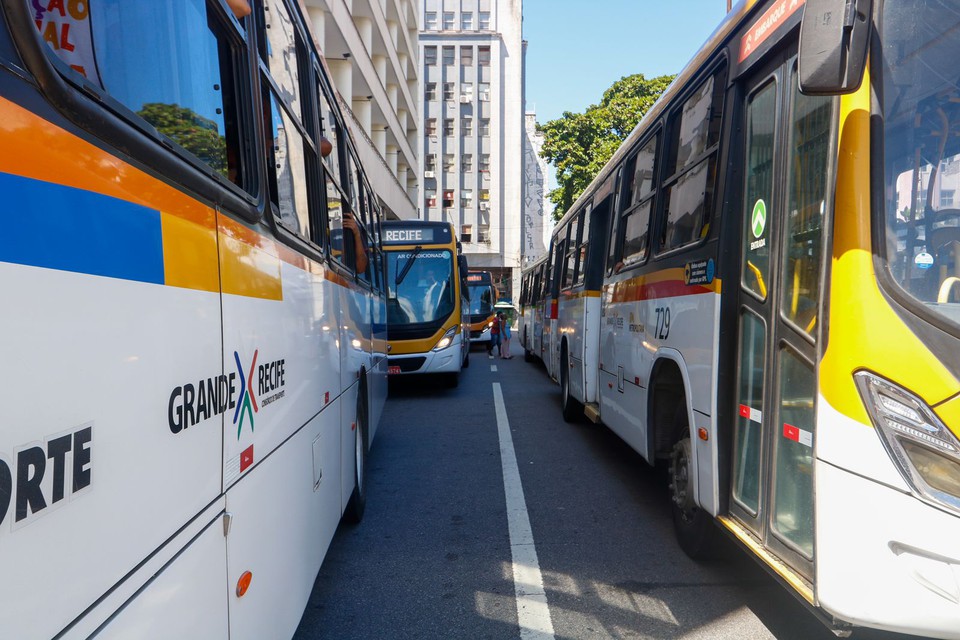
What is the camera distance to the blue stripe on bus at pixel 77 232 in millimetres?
1126

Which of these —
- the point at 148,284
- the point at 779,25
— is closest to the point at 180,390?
the point at 148,284

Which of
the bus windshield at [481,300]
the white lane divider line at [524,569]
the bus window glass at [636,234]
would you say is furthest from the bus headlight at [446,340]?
the bus windshield at [481,300]

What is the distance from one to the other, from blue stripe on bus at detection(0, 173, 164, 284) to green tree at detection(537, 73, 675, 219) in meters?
25.6

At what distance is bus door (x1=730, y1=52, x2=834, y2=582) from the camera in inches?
113

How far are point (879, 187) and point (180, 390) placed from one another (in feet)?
7.78

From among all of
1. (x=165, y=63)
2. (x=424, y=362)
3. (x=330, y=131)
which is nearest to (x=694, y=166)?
(x=330, y=131)

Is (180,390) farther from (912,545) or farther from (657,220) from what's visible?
(657,220)

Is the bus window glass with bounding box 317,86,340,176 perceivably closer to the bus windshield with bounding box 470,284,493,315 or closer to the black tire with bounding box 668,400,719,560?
the black tire with bounding box 668,400,719,560

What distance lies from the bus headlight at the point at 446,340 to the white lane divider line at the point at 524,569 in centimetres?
509

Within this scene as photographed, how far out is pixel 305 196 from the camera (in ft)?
12.4

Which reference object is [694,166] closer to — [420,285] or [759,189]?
[759,189]

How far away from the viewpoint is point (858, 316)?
244 centimetres

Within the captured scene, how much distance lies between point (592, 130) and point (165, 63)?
26.3m

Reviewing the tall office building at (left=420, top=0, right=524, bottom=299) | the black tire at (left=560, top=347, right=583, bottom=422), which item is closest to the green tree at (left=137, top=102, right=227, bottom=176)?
the black tire at (left=560, top=347, right=583, bottom=422)
